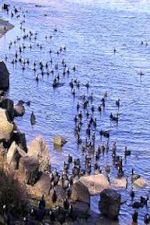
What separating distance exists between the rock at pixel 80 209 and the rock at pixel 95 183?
9.30 feet

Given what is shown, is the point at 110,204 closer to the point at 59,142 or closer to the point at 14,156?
the point at 14,156

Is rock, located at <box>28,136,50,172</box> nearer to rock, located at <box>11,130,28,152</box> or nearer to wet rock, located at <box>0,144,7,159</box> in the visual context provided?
rock, located at <box>11,130,28,152</box>

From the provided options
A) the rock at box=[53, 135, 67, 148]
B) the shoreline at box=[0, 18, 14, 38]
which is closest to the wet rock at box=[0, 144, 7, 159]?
the rock at box=[53, 135, 67, 148]

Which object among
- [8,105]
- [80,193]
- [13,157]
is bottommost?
[80,193]

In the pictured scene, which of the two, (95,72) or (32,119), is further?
(95,72)

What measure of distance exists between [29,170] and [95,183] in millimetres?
4829

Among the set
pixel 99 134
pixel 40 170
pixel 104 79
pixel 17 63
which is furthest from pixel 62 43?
pixel 40 170

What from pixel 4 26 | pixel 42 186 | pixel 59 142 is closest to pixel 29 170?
pixel 42 186

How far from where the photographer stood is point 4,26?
97.8 m

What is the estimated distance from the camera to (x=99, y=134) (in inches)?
2080

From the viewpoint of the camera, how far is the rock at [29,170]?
3859 centimetres

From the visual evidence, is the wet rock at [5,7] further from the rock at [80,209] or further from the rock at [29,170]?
the rock at [80,209]

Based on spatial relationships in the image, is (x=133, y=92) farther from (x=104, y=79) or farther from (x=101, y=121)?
(x=101, y=121)

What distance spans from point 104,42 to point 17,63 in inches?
644
